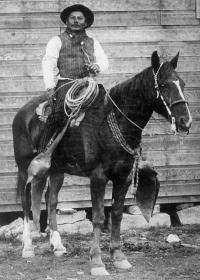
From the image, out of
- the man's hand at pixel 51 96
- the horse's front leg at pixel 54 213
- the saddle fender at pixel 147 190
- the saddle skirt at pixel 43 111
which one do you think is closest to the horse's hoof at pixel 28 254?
the horse's front leg at pixel 54 213

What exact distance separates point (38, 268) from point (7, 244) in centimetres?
168

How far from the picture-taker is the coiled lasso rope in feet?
21.8

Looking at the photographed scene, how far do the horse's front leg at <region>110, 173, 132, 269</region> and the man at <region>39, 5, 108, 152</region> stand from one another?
99 cm

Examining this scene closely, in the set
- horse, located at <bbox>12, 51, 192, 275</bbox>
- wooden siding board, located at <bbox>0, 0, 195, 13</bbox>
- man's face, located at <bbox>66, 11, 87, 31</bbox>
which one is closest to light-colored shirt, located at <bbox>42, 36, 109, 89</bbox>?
man's face, located at <bbox>66, 11, 87, 31</bbox>

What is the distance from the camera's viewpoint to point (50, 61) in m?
7.16

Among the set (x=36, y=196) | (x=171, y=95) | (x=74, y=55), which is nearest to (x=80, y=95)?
(x=74, y=55)

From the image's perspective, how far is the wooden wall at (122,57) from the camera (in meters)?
8.91

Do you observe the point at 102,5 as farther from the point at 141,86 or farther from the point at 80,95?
the point at 141,86

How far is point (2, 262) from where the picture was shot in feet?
23.8

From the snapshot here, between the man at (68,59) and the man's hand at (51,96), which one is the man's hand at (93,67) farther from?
the man's hand at (51,96)

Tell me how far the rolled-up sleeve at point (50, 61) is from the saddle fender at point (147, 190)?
145 cm

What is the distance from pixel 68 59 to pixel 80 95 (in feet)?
2.12

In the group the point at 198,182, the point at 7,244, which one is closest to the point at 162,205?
the point at 198,182

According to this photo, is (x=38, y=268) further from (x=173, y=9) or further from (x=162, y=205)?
(x=173, y=9)
